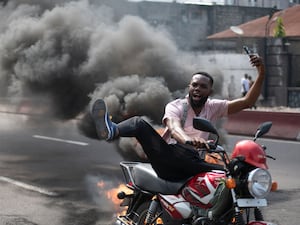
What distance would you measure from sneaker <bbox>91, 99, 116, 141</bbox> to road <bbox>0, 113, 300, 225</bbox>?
6.84 ft

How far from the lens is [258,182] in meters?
3.70

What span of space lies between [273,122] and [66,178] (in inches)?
314

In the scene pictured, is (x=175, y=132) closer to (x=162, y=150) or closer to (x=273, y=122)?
(x=162, y=150)

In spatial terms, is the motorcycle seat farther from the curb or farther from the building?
the building

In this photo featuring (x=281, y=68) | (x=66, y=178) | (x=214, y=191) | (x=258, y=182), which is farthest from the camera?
(x=281, y=68)

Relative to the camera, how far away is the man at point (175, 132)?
168 inches

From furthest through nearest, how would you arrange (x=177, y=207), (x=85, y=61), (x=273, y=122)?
(x=273, y=122), (x=85, y=61), (x=177, y=207)

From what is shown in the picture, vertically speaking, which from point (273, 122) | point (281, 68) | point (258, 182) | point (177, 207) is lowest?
point (273, 122)

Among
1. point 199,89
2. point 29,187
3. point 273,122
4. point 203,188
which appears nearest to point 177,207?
point 203,188

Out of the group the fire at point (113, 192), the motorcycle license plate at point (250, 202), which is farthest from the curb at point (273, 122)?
the motorcycle license plate at point (250, 202)

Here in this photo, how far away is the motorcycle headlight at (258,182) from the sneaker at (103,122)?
1132 mm

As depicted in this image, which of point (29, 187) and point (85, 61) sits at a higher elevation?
point (85, 61)

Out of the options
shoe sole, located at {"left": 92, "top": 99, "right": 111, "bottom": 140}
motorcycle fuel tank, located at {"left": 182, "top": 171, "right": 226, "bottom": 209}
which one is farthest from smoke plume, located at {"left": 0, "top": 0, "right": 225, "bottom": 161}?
motorcycle fuel tank, located at {"left": 182, "top": 171, "right": 226, "bottom": 209}

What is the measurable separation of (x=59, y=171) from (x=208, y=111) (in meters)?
5.32
